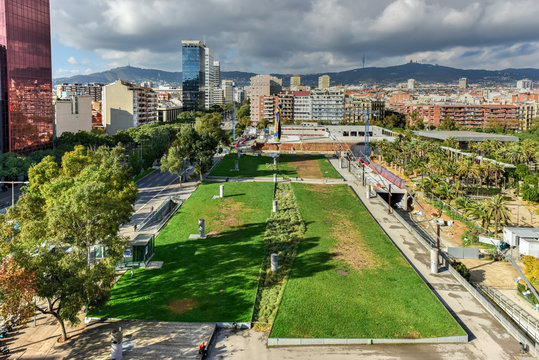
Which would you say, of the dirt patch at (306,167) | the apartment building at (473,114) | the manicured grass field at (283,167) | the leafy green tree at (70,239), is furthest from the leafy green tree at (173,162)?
the apartment building at (473,114)

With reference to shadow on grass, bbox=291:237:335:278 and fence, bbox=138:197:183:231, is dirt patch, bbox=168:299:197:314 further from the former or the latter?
fence, bbox=138:197:183:231

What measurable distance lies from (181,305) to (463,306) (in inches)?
784

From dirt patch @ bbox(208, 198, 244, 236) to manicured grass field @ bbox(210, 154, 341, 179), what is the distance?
22.5 m

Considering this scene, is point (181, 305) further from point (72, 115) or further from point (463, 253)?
point (72, 115)

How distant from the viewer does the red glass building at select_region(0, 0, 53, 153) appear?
220 feet

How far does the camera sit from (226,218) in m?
47.2

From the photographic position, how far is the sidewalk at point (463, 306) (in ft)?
76.9

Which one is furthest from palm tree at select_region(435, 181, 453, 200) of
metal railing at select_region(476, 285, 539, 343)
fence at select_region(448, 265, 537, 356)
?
fence at select_region(448, 265, 537, 356)

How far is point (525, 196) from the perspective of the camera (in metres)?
62.4

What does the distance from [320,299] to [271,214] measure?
854 inches

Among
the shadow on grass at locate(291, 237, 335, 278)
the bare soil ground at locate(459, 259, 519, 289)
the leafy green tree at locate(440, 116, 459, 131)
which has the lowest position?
the bare soil ground at locate(459, 259, 519, 289)

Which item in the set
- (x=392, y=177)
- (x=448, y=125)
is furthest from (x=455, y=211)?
(x=448, y=125)

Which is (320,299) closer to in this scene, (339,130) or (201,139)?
(201,139)

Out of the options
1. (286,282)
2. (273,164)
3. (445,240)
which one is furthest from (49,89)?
(445,240)
